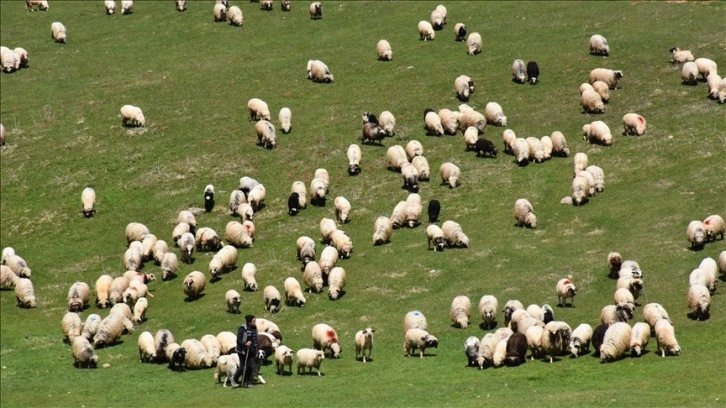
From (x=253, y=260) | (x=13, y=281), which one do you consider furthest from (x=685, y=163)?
(x=13, y=281)

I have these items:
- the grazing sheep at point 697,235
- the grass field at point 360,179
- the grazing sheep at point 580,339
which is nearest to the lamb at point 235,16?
the grass field at point 360,179

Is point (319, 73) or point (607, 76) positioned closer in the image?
point (607, 76)

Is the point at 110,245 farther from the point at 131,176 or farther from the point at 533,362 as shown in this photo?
the point at 533,362

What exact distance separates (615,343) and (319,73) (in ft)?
120

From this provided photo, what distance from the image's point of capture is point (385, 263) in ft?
174

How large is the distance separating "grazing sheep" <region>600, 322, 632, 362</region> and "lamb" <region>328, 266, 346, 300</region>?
12.7m

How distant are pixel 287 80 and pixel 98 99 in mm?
10365

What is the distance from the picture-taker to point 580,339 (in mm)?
41312

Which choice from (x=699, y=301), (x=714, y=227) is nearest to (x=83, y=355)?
(x=699, y=301)

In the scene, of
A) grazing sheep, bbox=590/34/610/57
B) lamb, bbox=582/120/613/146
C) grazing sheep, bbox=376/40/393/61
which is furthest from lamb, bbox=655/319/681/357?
grazing sheep, bbox=376/40/393/61

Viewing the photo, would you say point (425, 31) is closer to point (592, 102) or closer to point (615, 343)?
point (592, 102)

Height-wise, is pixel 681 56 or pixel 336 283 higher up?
pixel 681 56

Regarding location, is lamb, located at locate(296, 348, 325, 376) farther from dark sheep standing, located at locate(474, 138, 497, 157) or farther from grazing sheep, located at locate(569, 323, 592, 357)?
dark sheep standing, located at locate(474, 138, 497, 157)

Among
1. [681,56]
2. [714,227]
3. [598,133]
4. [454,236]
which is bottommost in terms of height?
[714,227]
